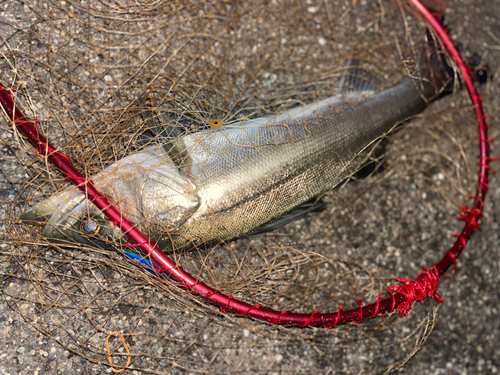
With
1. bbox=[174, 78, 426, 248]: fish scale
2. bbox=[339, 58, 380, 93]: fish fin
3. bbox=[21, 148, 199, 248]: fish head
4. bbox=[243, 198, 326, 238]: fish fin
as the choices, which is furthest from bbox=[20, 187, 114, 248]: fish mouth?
bbox=[339, 58, 380, 93]: fish fin

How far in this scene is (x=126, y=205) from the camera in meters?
2.40

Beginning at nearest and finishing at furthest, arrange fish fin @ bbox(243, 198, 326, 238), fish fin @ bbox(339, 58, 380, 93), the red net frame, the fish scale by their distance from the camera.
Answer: the red net frame < the fish scale < fish fin @ bbox(243, 198, 326, 238) < fish fin @ bbox(339, 58, 380, 93)

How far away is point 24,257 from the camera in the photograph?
2461 millimetres

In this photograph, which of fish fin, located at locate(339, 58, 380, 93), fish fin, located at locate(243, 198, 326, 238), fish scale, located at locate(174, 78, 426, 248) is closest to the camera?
fish scale, located at locate(174, 78, 426, 248)

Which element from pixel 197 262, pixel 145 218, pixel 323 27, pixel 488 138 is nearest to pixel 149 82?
pixel 145 218

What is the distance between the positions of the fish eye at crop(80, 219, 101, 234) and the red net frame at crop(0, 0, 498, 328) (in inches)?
4.6

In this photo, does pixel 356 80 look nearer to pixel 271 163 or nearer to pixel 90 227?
pixel 271 163

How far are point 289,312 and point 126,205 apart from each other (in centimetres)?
124

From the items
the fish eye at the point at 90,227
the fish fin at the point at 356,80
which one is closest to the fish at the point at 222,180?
the fish eye at the point at 90,227

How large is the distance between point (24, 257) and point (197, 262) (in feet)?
3.46

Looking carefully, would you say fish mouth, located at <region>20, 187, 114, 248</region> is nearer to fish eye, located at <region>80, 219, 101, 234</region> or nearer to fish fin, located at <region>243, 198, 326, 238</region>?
fish eye, located at <region>80, 219, 101, 234</region>

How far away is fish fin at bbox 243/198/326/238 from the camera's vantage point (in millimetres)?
2707

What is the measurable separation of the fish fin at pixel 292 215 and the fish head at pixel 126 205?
0.52 meters

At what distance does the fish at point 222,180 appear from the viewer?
238 centimetres
